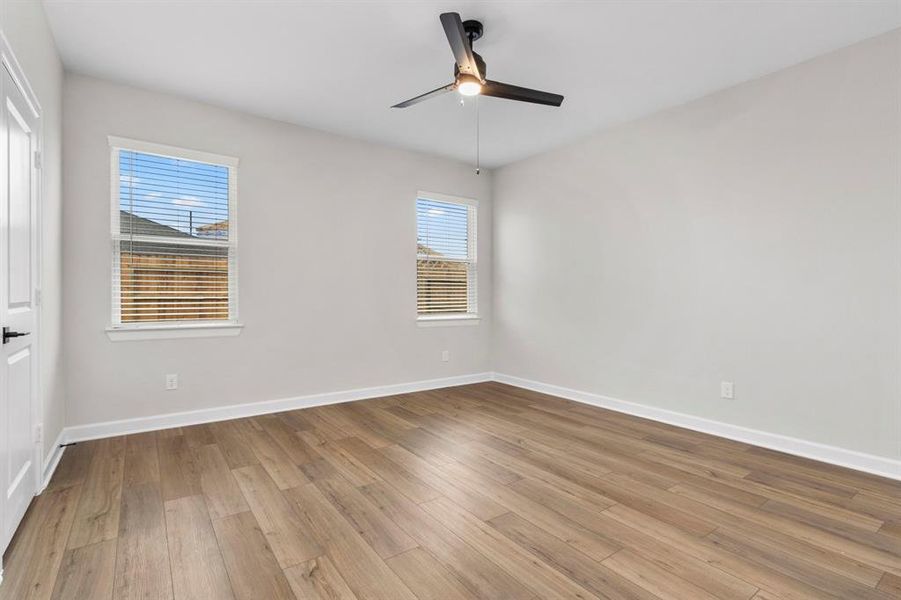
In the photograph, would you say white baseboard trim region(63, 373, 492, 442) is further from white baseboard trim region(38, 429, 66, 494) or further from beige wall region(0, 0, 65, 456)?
beige wall region(0, 0, 65, 456)

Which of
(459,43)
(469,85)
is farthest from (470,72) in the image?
(459,43)

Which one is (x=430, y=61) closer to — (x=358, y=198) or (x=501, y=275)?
(x=358, y=198)

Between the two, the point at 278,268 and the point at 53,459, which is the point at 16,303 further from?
the point at 278,268

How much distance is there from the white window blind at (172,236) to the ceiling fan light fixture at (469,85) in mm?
2406

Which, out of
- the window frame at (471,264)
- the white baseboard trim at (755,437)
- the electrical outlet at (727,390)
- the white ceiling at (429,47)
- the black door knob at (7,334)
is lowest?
the white baseboard trim at (755,437)

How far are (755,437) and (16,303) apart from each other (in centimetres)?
463

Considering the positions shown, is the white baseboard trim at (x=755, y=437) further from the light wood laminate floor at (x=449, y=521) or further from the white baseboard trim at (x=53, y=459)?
the white baseboard trim at (x=53, y=459)

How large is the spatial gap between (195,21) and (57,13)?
0.77 meters

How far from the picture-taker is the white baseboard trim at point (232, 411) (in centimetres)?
334

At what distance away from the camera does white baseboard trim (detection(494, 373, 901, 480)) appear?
9.10 ft

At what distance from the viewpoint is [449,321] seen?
5.34m

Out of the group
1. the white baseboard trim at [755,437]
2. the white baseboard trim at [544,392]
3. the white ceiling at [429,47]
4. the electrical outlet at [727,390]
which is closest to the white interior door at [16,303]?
the white baseboard trim at [544,392]

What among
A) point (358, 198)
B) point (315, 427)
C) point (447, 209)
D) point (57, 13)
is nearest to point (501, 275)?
point (447, 209)

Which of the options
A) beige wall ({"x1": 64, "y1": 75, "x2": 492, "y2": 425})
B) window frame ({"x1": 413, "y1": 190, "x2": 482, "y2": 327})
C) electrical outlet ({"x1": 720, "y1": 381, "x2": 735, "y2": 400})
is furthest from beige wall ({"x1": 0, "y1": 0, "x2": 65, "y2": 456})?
electrical outlet ({"x1": 720, "y1": 381, "x2": 735, "y2": 400})
